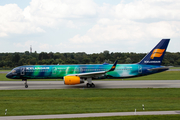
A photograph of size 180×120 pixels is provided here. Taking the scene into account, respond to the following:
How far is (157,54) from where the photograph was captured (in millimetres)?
36500

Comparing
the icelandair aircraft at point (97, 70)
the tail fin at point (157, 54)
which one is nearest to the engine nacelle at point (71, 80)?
the icelandair aircraft at point (97, 70)

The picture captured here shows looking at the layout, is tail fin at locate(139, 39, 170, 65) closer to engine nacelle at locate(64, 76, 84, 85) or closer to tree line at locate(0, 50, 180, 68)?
engine nacelle at locate(64, 76, 84, 85)

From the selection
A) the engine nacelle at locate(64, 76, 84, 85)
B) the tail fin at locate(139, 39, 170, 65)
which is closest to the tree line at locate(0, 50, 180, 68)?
A: the tail fin at locate(139, 39, 170, 65)

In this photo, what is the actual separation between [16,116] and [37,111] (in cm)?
207

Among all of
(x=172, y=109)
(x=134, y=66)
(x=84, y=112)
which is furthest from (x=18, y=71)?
(x=172, y=109)

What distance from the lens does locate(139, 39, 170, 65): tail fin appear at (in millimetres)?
36219

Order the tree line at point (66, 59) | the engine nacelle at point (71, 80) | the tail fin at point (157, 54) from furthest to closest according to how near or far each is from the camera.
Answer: the tree line at point (66, 59) → the tail fin at point (157, 54) → the engine nacelle at point (71, 80)

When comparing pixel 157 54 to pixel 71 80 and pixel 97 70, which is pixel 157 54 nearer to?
pixel 97 70

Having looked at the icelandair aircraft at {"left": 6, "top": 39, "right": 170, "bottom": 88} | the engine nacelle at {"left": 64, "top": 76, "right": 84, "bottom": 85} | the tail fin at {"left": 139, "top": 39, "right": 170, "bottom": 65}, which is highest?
the tail fin at {"left": 139, "top": 39, "right": 170, "bottom": 65}

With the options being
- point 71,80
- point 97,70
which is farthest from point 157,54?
point 71,80

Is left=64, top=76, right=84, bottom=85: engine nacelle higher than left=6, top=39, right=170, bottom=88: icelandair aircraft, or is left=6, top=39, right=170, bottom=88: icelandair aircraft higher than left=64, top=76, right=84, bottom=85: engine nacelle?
left=6, top=39, right=170, bottom=88: icelandair aircraft

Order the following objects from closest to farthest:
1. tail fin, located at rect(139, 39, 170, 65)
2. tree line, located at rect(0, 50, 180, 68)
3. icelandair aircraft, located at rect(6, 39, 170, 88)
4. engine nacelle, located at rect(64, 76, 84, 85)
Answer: engine nacelle, located at rect(64, 76, 84, 85) → icelandair aircraft, located at rect(6, 39, 170, 88) → tail fin, located at rect(139, 39, 170, 65) → tree line, located at rect(0, 50, 180, 68)

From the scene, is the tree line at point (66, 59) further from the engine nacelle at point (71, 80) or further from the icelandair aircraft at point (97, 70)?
the engine nacelle at point (71, 80)

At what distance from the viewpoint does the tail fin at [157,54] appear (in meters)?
36.2
